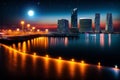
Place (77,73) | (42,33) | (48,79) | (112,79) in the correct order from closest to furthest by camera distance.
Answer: (48,79), (112,79), (77,73), (42,33)

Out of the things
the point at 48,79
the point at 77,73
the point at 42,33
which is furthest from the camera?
the point at 42,33

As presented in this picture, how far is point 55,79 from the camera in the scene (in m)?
12.4

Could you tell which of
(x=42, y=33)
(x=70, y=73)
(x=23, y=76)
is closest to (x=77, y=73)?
(x=70, y=73)

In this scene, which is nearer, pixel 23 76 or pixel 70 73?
pixel 23 76

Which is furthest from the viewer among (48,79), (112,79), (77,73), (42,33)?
(42,33)

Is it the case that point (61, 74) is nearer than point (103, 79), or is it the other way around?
point (103, 79)

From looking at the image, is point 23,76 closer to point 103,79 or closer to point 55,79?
point 55,79

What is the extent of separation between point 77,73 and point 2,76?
14.8 ft

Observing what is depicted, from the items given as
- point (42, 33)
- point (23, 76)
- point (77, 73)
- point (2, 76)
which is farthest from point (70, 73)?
point (42, 33)

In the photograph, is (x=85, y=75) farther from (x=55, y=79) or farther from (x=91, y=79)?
(x=55, y=79)

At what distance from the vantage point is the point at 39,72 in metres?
14.3

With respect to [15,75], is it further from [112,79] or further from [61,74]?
[112,79]

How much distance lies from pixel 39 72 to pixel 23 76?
165cm

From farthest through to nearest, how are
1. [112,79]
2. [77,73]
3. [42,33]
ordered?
[42,33] → [77,73] → [112,79]
